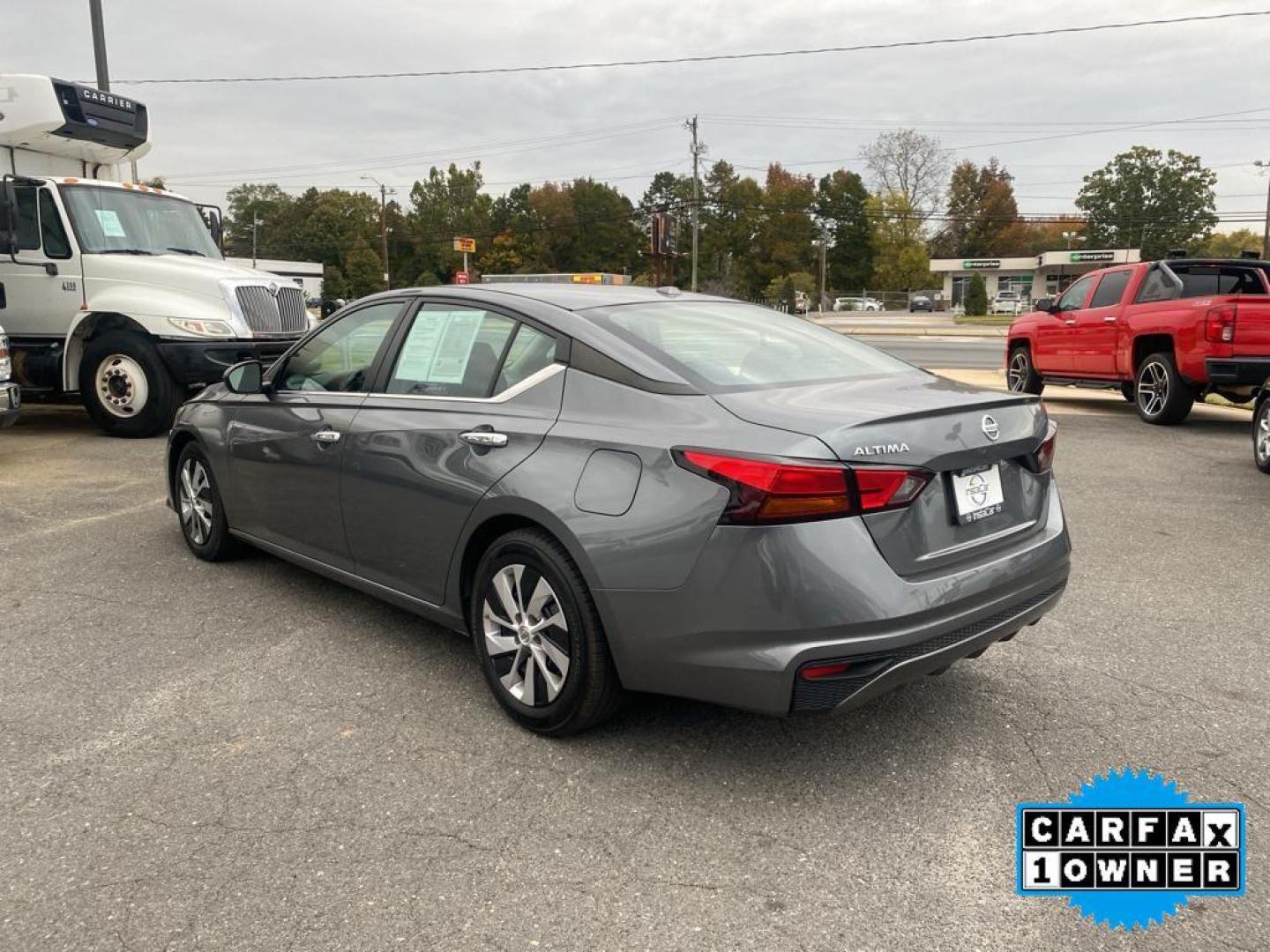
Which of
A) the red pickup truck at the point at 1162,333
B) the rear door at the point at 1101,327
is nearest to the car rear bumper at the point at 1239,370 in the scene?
the red pickup truck at the point at 1162,333

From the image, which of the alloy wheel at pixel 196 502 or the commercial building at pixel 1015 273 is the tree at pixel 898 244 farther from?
the alloy wheel at pixel 196 502

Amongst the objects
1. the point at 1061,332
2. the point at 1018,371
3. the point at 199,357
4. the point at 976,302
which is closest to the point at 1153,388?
the point at 1061,332

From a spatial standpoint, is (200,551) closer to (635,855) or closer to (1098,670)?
(635,855)

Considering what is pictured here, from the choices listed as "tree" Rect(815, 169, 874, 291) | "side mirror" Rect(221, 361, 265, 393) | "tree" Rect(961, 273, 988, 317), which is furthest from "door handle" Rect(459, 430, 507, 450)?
"tree" Rect(815, 169, 874, 291)

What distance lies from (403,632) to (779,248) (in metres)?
107

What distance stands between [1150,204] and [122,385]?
114 metres

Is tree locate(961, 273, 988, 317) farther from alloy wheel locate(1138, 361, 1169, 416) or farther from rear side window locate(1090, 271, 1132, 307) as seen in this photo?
alloy wheel locate(1138, 361, 1169, 416)

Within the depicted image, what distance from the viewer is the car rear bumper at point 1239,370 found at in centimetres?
924

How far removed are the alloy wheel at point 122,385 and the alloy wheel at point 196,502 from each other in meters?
5.08

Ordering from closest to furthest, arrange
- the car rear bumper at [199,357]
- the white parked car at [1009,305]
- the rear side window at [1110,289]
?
the car rear bumper at [199,357], the rear side window at [1110,289], the white parked car at [1009,305]

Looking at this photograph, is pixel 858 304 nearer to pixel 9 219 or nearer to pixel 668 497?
pixel 9 219

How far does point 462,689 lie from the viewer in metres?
3.76

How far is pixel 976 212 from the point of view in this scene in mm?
105062

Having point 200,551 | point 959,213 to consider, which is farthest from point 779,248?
point 200,551
